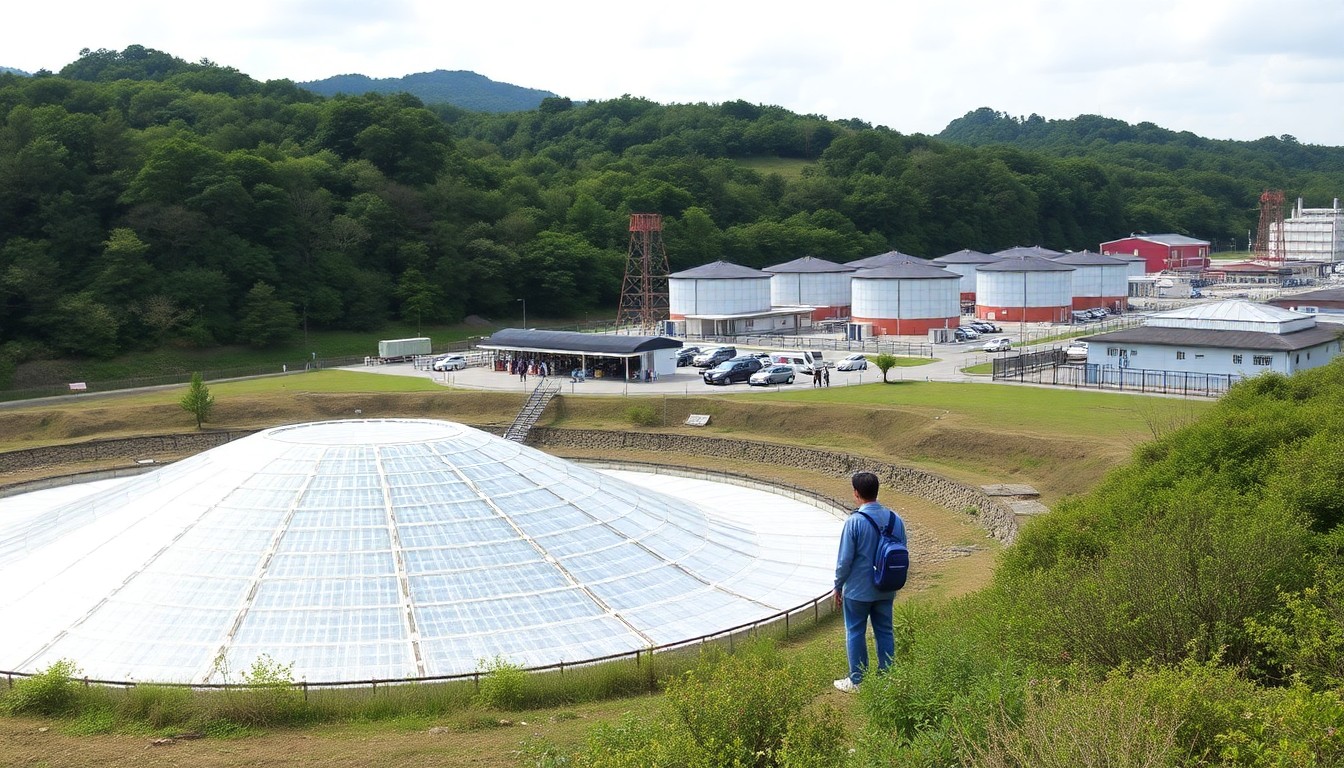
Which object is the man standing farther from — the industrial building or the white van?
the industrial building

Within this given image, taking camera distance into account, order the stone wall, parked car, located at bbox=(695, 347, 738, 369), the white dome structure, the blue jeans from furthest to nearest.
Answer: parked car, located at bbox=(695, 347, 738, 369) → the stone wall → the white dome structure → the blue jeans

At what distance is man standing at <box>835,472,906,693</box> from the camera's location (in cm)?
1534

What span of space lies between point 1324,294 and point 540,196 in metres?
88.8

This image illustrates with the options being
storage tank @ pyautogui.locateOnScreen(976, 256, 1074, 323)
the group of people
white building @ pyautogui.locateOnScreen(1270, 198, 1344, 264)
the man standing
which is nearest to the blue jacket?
the man standing

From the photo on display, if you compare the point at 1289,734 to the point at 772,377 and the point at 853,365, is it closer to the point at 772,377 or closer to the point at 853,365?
the point at 772,377

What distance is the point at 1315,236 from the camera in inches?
7372

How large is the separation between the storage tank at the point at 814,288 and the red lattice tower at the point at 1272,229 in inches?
3521

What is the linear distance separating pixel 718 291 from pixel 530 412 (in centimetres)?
4550

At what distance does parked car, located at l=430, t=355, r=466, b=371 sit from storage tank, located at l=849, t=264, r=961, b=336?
3925 centimetres

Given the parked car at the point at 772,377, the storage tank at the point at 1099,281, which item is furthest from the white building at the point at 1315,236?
the parked car at the point at 772,377

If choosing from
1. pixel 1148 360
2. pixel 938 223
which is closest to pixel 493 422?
pixel 1148 360

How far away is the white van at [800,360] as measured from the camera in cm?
7906

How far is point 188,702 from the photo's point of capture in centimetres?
2255

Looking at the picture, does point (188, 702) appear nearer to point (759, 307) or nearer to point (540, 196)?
point (759, 307)
